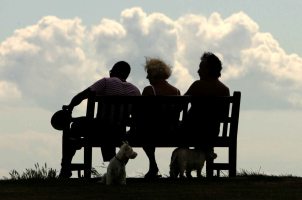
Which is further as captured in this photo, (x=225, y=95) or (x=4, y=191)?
(x=225, y=95)

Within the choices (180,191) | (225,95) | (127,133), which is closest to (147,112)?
(127,133)

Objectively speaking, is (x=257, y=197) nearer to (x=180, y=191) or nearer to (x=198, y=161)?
(x=180, y=191)

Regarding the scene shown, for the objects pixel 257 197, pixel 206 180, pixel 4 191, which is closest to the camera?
pixel 257 197

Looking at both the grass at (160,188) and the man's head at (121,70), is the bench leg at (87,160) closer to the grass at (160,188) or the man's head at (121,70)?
the grass at (160,188)

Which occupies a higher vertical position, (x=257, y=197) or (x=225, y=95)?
(x=225, y=95)

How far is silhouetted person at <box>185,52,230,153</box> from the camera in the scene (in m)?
14.0

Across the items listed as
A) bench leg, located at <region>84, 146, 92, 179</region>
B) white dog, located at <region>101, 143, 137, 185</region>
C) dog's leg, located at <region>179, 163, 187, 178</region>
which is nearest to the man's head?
bench leg, located at <region>84, 146, 92, 179</region>

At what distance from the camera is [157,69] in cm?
1407

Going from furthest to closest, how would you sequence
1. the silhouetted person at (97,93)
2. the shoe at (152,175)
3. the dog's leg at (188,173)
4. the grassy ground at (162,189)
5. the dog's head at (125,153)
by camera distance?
the silhouetted person at (97,93) < the shoe at (152,175) < the dog's leg at (188,173) < the dog's head at (125,153) < the grassy ground at (162,189)

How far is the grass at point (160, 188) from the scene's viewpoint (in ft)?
→ 34.9

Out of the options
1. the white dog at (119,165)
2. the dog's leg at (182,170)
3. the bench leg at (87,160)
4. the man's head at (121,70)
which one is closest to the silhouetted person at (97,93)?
the man's head at (121,70)

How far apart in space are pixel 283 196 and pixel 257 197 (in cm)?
37

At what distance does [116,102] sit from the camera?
→ 13.7m

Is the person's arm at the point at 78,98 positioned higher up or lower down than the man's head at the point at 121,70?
lower down
